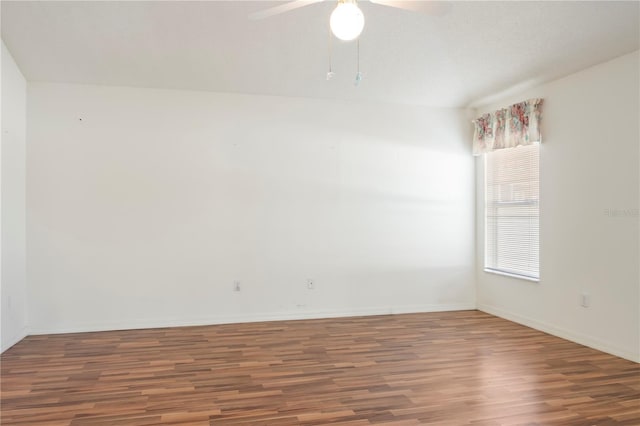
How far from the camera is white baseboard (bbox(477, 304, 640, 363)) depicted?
3.74m

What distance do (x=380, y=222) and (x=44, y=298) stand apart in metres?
3.64

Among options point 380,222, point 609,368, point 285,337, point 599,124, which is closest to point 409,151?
point 380,222

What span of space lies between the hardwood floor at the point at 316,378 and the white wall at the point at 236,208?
481 mm

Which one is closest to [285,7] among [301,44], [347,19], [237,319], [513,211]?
[347,19]

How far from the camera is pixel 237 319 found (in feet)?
16.3

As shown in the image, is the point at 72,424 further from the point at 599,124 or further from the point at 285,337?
the point at 599,124

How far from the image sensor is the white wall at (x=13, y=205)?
12.9ft

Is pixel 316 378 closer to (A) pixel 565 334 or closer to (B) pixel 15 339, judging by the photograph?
(A) pixel 565 334

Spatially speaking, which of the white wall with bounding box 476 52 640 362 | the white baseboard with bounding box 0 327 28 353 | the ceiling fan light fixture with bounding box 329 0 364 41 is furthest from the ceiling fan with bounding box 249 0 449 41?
the white baseboard with bounding box 0 327 28 353

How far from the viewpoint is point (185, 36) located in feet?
12.9

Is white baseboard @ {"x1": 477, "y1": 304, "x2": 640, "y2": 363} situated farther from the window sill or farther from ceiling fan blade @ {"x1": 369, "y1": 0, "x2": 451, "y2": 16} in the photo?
ceiling fan blade @ {"x1": 369, "y1": 0, "x2": 451, "y2": 16}

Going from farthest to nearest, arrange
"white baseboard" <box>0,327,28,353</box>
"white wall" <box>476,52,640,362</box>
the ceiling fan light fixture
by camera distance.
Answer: "white baseboard" <box>0,327,28,353</box> → "white wall" <box>476,52,640,362</box> → the ceiling fan light fixture

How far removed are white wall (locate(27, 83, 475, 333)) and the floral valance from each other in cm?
29

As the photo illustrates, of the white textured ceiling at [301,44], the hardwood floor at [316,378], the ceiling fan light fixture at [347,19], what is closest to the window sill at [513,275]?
the hardwood floor at [316,378]
